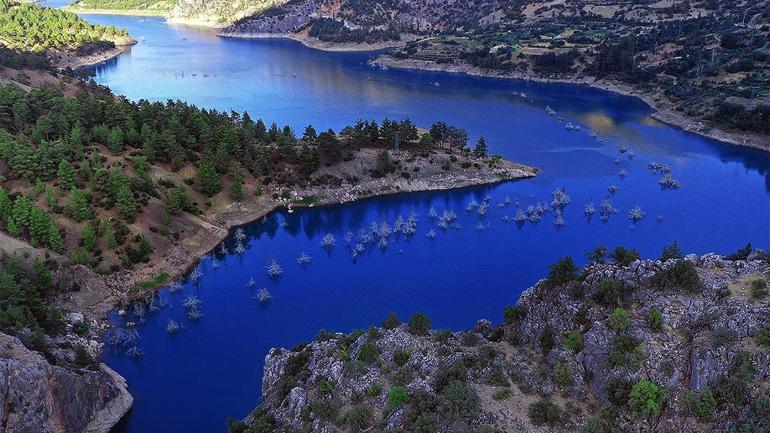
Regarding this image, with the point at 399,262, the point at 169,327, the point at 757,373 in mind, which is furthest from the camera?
the point at 399,262

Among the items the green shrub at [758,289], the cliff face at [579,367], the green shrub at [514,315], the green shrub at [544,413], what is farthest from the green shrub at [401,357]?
the green shrub at [758,289]

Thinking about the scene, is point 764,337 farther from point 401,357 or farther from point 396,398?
point 401,357

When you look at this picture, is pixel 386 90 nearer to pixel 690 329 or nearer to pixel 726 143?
pixel 726 143

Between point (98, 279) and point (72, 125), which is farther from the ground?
point (72, 125)

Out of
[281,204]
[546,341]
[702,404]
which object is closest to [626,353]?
[702,404]

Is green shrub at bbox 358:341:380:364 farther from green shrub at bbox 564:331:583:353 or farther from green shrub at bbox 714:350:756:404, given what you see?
green shrub at bbox 714:350:756:404

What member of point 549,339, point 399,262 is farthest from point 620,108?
point 549,339

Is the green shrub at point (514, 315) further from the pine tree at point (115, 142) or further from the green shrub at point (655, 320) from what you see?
the pine tree at point (115, 142)
